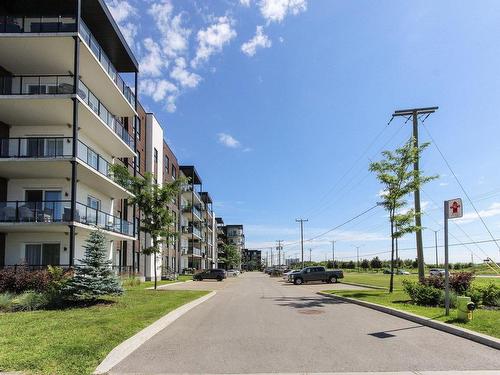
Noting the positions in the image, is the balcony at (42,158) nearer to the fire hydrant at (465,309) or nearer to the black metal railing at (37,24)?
the black metal railing at (37,24)

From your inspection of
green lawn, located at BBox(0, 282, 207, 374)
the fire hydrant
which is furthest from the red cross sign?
green lawn, located at BBox(0, 282, 207, 374)

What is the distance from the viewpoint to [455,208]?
13.3m

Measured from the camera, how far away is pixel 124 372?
755 centimetres

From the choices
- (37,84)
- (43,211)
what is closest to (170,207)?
(37,84)

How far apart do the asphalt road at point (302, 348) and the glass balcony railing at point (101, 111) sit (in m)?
17.4

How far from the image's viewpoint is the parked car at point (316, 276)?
43.8 m

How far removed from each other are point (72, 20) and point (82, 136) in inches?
257

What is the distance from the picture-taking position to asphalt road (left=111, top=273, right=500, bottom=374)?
7867mm

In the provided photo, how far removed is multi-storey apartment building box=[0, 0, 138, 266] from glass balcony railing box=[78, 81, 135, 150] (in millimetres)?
134

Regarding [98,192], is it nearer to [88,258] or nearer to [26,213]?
[26,213]

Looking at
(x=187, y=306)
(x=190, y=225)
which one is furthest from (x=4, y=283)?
(x=190, y=225)

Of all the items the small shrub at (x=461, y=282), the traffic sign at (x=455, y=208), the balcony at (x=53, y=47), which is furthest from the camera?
the balcony at (x=53, y=47)

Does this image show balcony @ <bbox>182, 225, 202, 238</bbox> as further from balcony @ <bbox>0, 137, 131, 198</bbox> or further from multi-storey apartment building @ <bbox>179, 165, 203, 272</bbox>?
balcony @ <bbox>0, 137, 131, 198</bbox>

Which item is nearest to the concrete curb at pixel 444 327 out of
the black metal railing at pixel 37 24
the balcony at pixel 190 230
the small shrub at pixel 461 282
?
the small shrub at pixel 461 282
